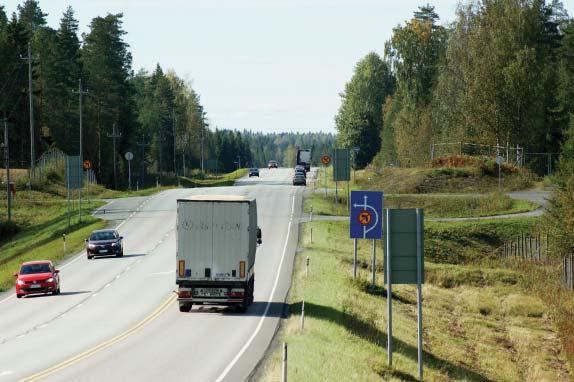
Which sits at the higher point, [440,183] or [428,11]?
[428,11]

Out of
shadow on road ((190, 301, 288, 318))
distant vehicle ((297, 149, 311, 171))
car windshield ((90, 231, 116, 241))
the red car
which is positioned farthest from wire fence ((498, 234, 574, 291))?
distant vehicle ((297, 149, 311, 171))

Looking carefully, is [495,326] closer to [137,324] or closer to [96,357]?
[137,324]

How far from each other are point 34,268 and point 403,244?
2338 cm

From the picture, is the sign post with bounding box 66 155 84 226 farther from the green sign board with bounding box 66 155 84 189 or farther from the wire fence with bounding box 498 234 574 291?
the wire fence with bounding box 498 234 574 291

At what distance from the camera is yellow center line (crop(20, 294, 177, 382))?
21.7 meters

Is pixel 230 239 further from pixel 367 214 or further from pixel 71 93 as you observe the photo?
pixel 71 93

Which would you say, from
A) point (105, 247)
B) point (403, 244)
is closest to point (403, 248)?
point (403, 244)

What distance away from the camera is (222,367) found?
75.2 ft

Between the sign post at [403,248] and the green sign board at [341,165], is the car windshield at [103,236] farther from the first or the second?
the sign post at [403,248]

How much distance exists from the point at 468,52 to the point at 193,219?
2812 inches

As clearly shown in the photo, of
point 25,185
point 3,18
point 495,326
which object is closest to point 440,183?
point 25,185

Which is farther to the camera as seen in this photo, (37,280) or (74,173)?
(74,173)

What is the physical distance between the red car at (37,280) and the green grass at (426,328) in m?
10.3

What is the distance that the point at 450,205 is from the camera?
75.5 m
